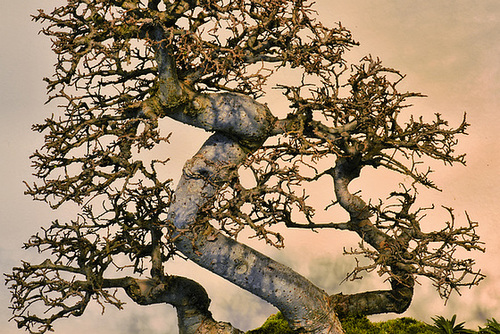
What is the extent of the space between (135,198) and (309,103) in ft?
6.33

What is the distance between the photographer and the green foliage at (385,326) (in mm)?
8445

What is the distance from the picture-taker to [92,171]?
7.24m

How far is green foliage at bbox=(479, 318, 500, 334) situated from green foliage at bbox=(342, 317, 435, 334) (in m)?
0.56

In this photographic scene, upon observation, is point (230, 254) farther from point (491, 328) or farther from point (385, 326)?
point (491, 328)

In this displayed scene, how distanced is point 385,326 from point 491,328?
3.73ft

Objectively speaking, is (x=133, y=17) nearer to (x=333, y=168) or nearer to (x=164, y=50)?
(x=164, y=50)

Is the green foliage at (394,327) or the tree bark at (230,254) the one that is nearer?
the tree bark at (230,254)

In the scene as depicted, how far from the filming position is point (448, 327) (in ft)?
28.1

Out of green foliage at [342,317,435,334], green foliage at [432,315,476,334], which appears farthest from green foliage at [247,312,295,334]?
green foliage at [432,315,476,334]

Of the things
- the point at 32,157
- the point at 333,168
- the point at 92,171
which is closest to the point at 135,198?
the point at 92,171

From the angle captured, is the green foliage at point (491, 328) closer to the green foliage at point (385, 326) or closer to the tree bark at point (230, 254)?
the green foliage at point (385, 326)

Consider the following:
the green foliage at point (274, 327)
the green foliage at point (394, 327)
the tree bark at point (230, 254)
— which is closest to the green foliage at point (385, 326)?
the green foliage at point (394, 327)

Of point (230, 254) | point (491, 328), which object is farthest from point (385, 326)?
point (230, 254)

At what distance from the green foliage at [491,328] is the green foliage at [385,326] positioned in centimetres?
56
